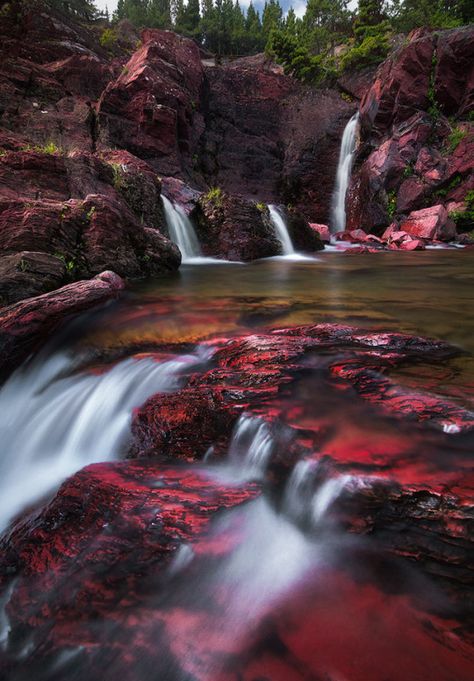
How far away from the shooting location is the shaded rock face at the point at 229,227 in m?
10.0

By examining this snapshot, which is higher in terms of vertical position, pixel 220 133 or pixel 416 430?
pixel 220 133

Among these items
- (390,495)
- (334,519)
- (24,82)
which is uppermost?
(24,82)

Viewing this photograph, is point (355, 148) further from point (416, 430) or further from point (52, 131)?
point (416, 430)

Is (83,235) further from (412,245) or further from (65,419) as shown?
(412,245)

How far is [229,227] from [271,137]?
552 inches

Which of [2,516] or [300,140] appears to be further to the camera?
[300,140]

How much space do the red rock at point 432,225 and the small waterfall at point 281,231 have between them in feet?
17.3

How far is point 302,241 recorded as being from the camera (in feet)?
39.3

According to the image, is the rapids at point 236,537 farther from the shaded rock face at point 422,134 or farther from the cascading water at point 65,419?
the shaded rock face at point 422,134

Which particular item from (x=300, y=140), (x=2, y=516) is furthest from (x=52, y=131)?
(x=2, y=516)

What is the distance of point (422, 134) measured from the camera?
51.2 ft

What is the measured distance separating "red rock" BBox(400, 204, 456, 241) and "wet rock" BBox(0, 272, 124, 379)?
1292 cm

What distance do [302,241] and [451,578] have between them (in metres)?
11.4

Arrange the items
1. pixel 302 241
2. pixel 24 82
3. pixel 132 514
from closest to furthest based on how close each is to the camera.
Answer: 1. pixel 132 514
2. pixel 302 241
3. pixel 24 82
